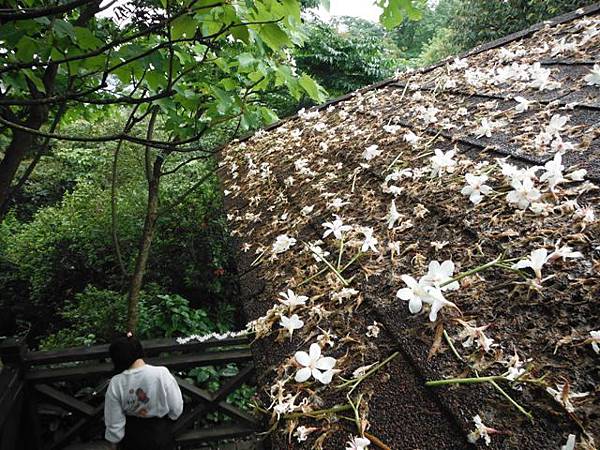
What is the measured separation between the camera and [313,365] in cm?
97

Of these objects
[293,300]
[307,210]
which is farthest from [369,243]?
[307,210]

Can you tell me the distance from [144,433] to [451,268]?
3064 millimetres

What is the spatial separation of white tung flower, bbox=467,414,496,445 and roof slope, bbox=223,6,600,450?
10 millimetres

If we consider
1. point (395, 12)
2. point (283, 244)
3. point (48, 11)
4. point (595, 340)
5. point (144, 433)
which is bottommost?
point (144, 433)

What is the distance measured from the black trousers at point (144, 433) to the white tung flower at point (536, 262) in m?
3.04

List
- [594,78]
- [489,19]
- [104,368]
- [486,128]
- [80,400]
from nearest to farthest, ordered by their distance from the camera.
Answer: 1. [594,78]
2. [486,128]
3. [104,368]
4. [80,400]
5. [489,19]

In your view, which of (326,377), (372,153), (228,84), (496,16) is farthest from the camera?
(496,16)

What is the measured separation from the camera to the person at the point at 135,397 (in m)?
2.76

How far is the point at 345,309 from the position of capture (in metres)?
1.17

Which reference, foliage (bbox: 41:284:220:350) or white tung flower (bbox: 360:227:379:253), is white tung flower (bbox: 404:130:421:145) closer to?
white tung flower (bbox: 360:227:379:253)

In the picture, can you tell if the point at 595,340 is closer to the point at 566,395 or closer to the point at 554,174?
the point at 566,395

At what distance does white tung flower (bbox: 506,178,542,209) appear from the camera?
112cm

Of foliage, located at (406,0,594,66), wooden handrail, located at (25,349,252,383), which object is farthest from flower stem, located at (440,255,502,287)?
foliage, located at (406,0,594,66)

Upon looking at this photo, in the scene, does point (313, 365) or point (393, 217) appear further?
point (393, 217)
